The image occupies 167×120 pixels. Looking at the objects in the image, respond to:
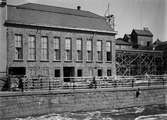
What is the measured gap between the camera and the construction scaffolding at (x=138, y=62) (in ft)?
128

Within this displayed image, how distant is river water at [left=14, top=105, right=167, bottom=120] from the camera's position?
16109 mm

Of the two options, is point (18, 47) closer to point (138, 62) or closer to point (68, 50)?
point (68, 50)

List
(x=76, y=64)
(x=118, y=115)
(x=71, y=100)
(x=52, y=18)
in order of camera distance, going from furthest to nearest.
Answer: (x=76, y=64)
(x=52, y=18)
(x=71, y=100)
(x=118, y=115)

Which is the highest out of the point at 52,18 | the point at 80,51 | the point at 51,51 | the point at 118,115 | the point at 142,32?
the point at 142,32

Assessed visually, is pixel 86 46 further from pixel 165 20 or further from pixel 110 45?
pixel 165 20

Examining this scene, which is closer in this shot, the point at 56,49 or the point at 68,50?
the point at 56,49

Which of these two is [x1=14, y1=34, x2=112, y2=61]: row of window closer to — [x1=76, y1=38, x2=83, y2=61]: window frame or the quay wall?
[x1=76, y1=38, x2=83, y2=61]: window frame

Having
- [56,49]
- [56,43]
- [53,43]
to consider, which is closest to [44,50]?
[53,43]

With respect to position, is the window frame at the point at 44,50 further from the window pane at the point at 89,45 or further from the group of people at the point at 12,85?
the group of people at the point at 12,85

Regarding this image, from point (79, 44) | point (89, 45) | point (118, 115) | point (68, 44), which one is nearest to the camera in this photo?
point (118, 115)

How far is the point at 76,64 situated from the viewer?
1152 inches

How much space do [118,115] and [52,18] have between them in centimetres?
1556

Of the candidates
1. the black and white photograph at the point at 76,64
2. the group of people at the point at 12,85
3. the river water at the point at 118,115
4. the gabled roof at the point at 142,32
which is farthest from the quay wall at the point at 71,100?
the gabled roof at the point at 142,32

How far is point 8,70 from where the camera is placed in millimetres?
24953
